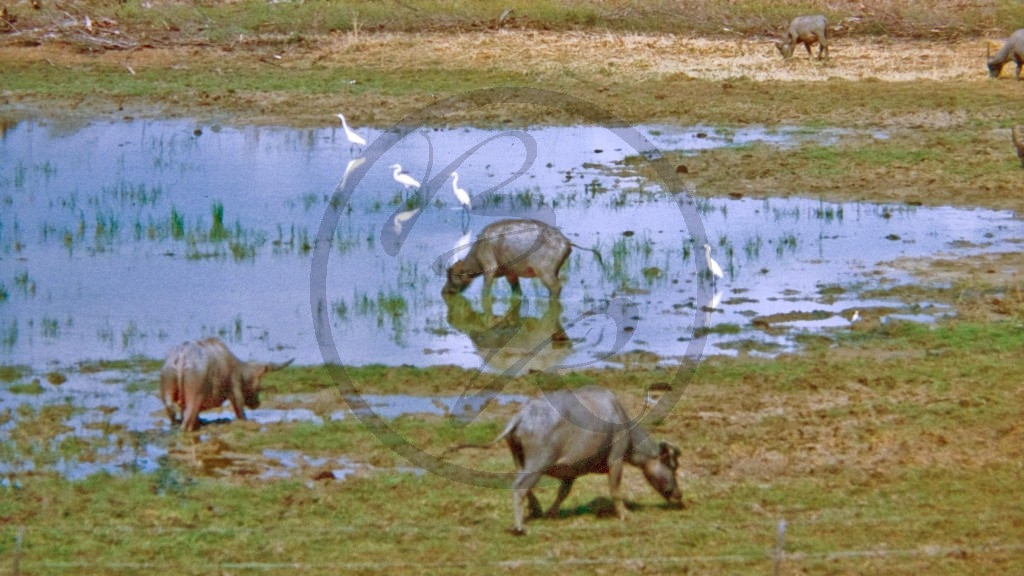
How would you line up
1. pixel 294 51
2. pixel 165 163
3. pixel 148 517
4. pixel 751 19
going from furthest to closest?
pixel 751 19 < pixel 294 51 < pixel 165 163 < pixel 148 517

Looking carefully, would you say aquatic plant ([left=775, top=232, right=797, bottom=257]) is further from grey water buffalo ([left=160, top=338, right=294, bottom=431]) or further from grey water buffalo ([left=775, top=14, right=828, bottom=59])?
grey water buffalo ([left=775, top=14, right=828, bottom=59])

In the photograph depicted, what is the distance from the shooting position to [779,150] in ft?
64.8

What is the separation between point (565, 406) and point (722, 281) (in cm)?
623

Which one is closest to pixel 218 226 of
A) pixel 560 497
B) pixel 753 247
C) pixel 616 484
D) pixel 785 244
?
pixel 753 247

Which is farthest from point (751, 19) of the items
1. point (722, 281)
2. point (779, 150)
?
point (722, 281)

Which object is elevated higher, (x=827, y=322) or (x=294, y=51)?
(x=294, y=51)

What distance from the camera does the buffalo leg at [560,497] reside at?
8.20 meters

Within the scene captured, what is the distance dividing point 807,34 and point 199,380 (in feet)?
61.0

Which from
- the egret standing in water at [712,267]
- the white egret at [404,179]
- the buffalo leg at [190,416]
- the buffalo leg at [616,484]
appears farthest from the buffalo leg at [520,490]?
the white egret at [404,179]

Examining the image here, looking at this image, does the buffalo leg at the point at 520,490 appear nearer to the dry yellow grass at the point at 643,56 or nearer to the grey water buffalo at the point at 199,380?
the grey water buffalo at the point at 199,380

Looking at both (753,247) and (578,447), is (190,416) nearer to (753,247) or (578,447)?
(578,447)

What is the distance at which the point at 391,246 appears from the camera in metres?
15.7

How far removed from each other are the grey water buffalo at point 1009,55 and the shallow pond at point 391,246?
5519 millimetres

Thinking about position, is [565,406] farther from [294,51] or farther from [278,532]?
[294,51]
